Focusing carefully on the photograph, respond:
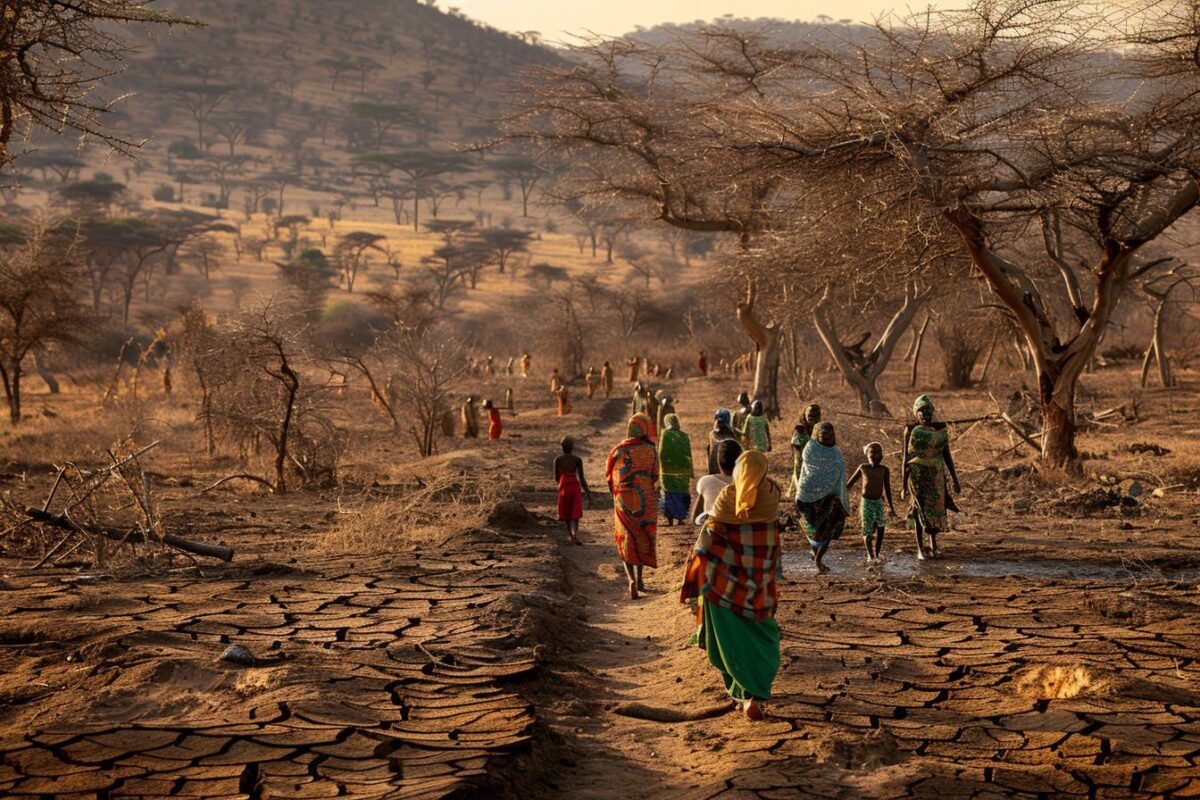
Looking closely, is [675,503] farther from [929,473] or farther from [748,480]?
[748,480]

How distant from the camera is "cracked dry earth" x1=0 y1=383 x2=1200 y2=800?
4977 mm

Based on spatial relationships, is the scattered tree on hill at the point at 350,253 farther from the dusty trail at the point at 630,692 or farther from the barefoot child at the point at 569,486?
the dusty trail at the point at 630,692

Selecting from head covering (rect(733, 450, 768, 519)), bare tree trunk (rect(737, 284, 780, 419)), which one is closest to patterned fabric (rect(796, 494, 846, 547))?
head covering (rect(733, 450, 768, 519))

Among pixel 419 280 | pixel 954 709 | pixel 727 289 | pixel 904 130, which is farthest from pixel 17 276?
pixel 419 280

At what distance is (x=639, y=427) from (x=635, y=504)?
0.72m

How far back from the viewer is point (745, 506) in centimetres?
587

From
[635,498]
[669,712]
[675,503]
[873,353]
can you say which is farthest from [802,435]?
A: [873,353]

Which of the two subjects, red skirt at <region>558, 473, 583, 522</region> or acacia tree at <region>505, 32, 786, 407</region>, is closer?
red skirt at <region>558, 473, 583, 522</region>

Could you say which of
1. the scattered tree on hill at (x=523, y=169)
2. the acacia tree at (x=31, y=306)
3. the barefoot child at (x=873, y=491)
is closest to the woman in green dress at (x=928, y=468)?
the barefoot child at (x=873, y=491)

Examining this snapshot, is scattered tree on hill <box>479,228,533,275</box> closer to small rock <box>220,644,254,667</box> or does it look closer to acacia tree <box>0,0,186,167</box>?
acacia tree <box>0,0,186,167</box>

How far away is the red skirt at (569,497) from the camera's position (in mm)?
11055

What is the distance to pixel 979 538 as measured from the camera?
1071cm

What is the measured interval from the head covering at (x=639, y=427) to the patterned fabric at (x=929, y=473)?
206cm

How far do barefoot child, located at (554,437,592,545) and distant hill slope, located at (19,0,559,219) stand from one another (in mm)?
65629
